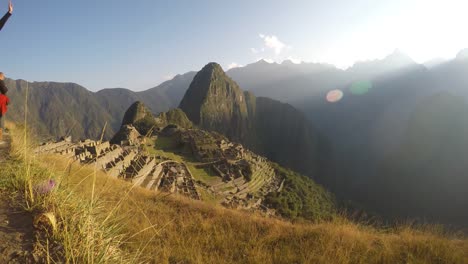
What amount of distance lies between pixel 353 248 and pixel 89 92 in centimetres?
22246

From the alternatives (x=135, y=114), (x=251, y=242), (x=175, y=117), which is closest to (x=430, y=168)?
(x=175, y=117)

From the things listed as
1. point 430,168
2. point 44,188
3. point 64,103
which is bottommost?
point 430,168

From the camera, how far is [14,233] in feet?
5.31

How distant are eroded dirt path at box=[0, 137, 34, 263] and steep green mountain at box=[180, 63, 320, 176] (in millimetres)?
113083

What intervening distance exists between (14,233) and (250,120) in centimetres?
15259

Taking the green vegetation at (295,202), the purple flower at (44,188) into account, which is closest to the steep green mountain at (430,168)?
the green vegetation at (295,202)

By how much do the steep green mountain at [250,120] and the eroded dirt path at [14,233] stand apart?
113 metres

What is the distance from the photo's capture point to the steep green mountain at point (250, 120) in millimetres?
125113

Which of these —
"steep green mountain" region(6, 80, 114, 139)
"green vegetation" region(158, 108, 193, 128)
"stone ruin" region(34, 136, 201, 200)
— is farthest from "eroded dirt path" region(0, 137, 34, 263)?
"steep green mountain" region(6, 80, 114, 139)

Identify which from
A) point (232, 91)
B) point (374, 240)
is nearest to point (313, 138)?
point (232, 91)

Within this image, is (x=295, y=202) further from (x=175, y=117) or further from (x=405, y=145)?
(x=405, y=145)

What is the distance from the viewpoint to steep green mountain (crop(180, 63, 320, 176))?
125113 millimetres

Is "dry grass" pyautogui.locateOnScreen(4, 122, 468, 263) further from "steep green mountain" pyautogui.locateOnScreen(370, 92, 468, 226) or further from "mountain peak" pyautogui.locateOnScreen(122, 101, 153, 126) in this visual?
"steep green mountain" pyautogui.locateOnScreen(370, 92, 468, 226)

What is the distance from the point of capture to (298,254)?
338 cm
